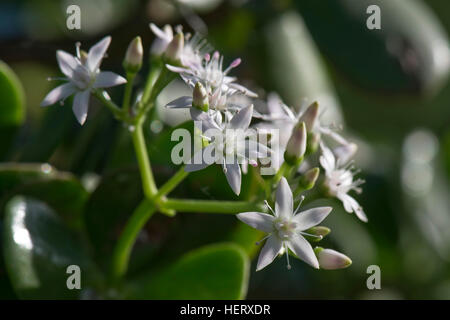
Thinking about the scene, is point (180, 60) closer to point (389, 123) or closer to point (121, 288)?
point (121, 288)

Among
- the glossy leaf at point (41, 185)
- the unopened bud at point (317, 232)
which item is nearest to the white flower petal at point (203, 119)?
the unopened bud at point (317, 232)

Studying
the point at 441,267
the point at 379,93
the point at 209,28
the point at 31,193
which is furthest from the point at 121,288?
the point at 441,267

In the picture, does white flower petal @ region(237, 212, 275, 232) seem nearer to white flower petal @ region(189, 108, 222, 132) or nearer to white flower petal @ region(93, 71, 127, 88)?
white flower petal @ region(189, 108, 222, 132)

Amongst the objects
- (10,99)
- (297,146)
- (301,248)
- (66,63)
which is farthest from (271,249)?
(10,99)

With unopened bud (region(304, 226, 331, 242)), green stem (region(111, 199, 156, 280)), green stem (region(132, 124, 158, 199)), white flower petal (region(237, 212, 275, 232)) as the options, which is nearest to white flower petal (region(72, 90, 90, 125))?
green stem (region(132, 124, 158, 199))

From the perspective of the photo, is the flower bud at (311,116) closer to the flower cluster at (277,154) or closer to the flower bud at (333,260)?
the flower cluster at (277,154)

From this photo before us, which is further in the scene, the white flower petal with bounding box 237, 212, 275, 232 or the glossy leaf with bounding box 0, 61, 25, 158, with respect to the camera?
the glossy leaf with bounding box 0, 61, 25, 158

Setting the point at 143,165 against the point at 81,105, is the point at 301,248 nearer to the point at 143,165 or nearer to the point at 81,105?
the point at 143,165
